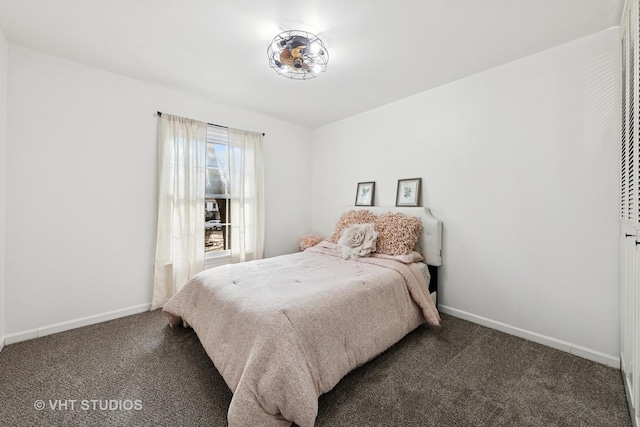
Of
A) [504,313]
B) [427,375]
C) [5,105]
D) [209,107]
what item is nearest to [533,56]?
[504,313]

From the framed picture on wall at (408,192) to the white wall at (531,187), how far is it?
0.08 meters

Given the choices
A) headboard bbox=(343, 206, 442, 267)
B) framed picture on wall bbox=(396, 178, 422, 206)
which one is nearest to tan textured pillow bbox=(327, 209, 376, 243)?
framed picture on wall bbox=(396, 178, 422, 206)

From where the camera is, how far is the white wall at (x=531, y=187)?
1908mm

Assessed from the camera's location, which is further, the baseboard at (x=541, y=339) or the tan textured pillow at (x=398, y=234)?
the tan textured pillow at (x=398, y=234)

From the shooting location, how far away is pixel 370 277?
2.10 metres

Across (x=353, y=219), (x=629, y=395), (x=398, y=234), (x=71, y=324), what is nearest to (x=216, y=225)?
(x=71, y=324)

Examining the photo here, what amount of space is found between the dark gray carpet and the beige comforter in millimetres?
176

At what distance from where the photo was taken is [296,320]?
1.49 m

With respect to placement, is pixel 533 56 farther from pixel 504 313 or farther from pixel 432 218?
pixel 504 313

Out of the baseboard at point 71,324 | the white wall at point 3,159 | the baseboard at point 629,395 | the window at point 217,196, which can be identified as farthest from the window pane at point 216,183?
the baseboard at point 629,395

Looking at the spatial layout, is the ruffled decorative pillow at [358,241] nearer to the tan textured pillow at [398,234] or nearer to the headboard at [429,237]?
the tan textured pillow at [398,234]

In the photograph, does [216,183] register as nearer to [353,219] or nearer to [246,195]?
[246,195]

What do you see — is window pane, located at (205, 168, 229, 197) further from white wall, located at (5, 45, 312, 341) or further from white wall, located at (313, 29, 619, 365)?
white wall, located at (313, 29, 619, 365)

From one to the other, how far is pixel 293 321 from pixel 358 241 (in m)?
1.42
